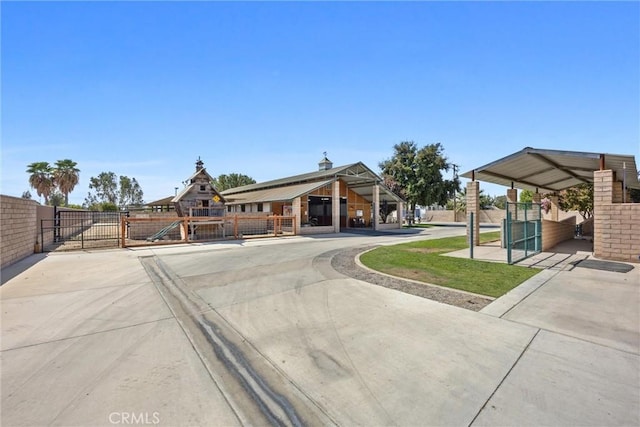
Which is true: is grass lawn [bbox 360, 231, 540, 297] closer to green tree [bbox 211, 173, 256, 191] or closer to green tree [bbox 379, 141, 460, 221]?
green tree [bbox 379, 141, 460, 221]

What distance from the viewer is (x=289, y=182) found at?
28.6 metres

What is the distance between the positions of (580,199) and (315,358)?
85.6 feet

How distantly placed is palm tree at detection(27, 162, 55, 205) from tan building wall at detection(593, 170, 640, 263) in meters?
56.1

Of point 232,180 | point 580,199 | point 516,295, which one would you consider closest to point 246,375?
point 516,295

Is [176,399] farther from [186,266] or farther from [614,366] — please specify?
[186,266]

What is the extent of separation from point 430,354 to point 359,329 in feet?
3.40

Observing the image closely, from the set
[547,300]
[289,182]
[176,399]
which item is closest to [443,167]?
[289,182]

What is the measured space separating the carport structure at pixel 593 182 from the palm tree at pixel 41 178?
52.1 metres

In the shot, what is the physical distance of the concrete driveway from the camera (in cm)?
242

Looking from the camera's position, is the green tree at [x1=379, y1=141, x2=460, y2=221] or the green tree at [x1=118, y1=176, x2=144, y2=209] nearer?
the green tree at [x1=379, y1=141, x2=460, y2=221]

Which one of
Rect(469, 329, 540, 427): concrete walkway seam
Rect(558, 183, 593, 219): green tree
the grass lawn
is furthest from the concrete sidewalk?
Rect(558, 183, 593, 219): green tree

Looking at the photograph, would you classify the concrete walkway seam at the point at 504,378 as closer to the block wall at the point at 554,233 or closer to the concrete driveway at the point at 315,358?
the concrete driveway at the point at 315,358

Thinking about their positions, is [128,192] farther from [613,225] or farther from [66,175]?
[613,225]

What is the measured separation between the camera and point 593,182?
12.0 m
